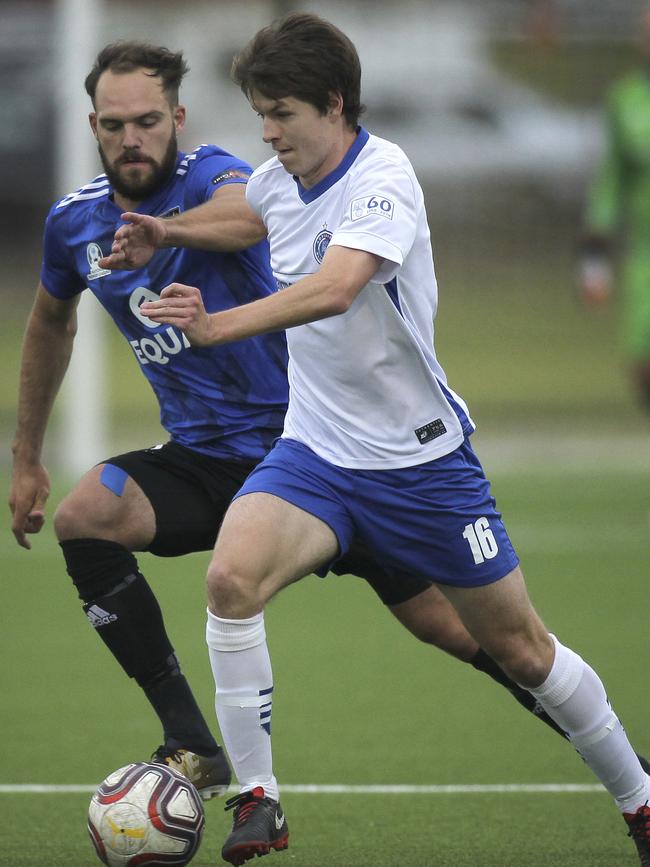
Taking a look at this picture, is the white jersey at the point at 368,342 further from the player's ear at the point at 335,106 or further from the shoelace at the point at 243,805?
the shoelace at the point at 243,805

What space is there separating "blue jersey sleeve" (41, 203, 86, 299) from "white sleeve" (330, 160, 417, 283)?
123 cm

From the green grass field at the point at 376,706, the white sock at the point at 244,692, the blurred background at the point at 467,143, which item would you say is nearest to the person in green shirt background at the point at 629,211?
the green grass field at the point at 376,706

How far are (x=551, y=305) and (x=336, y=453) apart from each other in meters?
18.4

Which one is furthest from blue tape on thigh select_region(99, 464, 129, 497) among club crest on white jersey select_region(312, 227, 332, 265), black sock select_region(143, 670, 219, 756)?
club crest on white jersey select_region(312, 227, 332, 265)

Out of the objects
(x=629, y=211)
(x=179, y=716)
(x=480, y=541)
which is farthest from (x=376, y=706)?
(x=629, y=211)

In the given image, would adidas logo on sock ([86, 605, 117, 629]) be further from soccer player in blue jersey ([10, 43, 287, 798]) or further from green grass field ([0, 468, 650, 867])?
green grass field ([0, 468, 650, 867])

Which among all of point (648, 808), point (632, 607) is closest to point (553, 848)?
point (648, 808)

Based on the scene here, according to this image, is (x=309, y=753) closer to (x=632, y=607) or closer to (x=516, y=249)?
(x=632, y=607)

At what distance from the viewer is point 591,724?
4.41m

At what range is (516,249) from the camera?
22.7 meters

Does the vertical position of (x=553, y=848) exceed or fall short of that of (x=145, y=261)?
it falls short

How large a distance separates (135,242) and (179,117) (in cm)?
74

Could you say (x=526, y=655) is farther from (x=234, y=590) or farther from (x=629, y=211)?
(x=629, y=211)

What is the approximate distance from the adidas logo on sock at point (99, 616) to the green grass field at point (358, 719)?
25.2 inches
